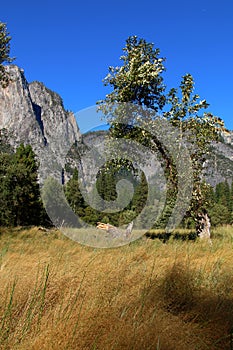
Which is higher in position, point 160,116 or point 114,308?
point 160,116

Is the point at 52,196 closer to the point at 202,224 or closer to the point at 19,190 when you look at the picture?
the point at 19,190

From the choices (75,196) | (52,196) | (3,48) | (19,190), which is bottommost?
(75,196)

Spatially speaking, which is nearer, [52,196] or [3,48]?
[3,48]

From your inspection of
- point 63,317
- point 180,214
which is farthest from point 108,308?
point 180,214

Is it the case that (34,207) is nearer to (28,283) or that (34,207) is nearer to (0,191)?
(0,191)

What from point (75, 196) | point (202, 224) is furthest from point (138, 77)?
point (75, 196)

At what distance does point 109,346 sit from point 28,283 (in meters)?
2.00

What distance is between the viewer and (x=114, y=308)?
3.54 m

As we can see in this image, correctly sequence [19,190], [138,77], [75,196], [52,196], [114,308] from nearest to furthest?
[114,308]
[138,77]
[75,196]
[52,196]
[19,190]

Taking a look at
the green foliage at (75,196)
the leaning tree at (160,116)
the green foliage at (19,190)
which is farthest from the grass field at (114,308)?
the green foliage at (19,190)

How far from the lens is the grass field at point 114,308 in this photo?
2846 millimetres

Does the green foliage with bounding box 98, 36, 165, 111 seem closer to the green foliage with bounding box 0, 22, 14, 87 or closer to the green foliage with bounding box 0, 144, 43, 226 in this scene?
the green foliage with bounding box 0, 22, 14, 87

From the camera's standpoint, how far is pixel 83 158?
12266 millimetres

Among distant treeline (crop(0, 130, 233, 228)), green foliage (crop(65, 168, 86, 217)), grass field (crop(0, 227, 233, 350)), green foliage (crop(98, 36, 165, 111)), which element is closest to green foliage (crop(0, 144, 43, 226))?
distant treeline (crop(0, 130, 233, 228))
